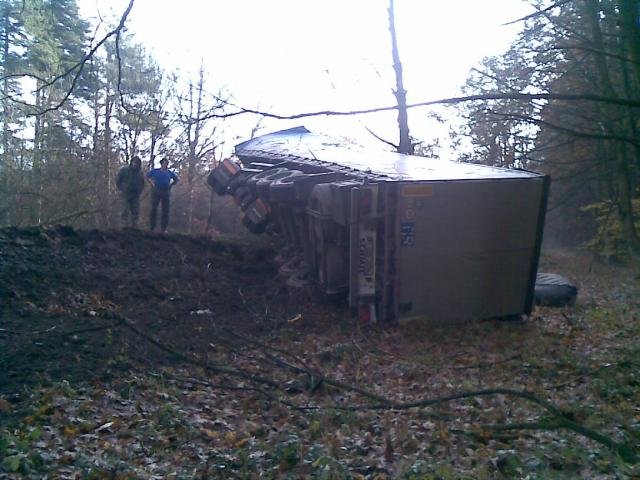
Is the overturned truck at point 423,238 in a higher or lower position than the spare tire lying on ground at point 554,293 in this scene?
higher

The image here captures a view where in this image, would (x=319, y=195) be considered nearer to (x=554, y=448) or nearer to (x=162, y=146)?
(x=554, y=448)

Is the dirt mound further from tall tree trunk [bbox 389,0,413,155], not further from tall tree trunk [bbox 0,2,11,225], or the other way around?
tall tree trunk [bbox 389,0,413,155]

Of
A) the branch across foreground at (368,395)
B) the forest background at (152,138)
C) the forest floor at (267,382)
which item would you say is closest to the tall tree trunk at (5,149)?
the forest background at (152,138)

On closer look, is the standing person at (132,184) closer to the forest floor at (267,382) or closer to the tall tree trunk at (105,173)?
the tall tree trunk at (105,173)

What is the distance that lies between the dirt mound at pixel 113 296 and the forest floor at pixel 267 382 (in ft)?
0.10

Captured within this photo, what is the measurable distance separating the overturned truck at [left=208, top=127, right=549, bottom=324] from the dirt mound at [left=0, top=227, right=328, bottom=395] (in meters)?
1.09

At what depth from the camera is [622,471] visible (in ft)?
15.5

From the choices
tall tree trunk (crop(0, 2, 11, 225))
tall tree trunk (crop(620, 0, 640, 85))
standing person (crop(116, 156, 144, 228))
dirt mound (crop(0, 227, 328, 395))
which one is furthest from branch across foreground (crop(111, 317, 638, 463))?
tall tree trunk (crop(0, 2, 11, 225))

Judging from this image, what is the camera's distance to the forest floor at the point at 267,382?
5207mm

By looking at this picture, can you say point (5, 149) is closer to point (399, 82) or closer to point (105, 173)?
point (105, 173)

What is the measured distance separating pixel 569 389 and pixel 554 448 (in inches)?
69.6

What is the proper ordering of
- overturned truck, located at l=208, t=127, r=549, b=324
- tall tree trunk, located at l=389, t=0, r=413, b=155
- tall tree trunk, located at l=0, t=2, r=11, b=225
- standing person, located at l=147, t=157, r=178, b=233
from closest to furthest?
overturned truck, located at l=208, t=127, r=549, b=324 < standing person, located at l=147, t=157, r=178, b=233 < tall tree trunk, located at l=0, t=2, r=11, b=225 < tall tree trunk, located at l=389, t=0, r=413, b=155

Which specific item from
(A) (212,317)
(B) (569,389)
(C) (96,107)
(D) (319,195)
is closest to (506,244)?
(D) (319,195)

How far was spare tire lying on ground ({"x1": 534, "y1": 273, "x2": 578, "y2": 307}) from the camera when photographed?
39.1 feet
